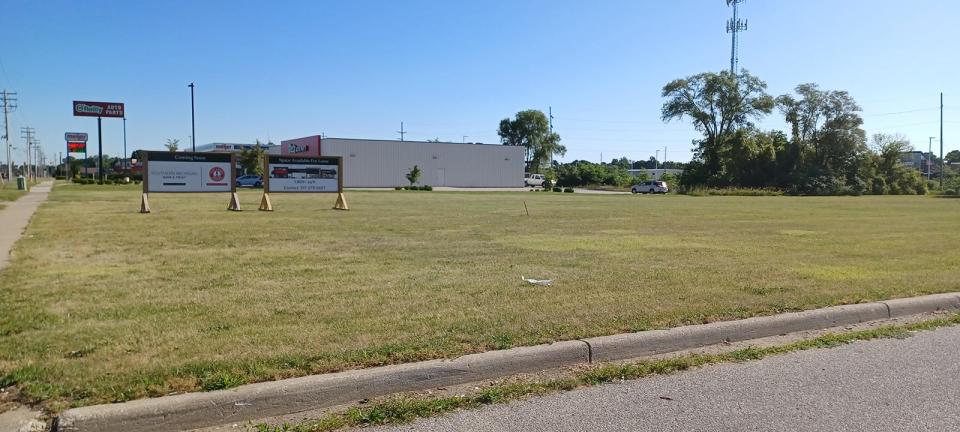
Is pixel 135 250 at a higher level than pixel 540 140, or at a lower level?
lower

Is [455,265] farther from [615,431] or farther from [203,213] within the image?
[203,213]

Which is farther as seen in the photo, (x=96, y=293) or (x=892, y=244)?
(x=892, y=244)

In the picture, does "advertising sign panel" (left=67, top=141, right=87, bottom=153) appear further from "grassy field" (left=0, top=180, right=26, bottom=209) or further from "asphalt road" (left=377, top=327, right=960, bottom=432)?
"asphalt road" (left=377, top=327, right=960, bottom=432)

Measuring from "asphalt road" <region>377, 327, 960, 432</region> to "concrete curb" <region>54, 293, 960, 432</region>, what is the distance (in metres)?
0.53

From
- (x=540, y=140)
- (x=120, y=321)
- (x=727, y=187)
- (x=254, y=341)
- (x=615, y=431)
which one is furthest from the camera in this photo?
(x=540, y=140)

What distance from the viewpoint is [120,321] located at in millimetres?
5910

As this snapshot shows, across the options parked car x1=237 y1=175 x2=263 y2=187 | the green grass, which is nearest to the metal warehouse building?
parked car x1=237 y1=175 x2=263 y2=187

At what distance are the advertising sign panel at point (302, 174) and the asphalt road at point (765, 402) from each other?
70.0 feet

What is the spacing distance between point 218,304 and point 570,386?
3863mm

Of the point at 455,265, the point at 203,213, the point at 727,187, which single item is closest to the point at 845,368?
the point at 455,265

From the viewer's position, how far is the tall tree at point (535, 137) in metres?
134

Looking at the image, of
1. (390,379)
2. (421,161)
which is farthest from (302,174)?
(421,161)

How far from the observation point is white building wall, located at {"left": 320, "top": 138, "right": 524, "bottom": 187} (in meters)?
73.7

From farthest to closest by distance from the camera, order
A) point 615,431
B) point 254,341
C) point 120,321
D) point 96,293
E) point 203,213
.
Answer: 1. point 203,213
2. point 96,293
3. point 120,321
4. point 254,341
5. point 615,431
